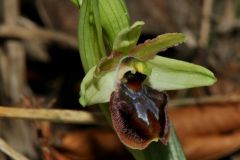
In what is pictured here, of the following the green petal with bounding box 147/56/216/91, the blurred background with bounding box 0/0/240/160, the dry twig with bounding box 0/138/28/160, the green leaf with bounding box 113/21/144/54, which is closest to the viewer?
the green leaf with bounding box 113/21/144/54

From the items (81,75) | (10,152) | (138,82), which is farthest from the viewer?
(81,75)

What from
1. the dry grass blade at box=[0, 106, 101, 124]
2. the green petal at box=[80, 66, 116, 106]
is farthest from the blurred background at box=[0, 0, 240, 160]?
the green petal at box=[80, 66, 116, 106]

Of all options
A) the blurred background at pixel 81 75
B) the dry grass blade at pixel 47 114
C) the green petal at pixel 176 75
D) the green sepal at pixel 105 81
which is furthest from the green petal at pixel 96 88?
the blurred background at pixel 81 75

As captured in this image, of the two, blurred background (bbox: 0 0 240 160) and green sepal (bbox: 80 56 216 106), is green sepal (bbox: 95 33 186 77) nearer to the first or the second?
green sepal (bbox: 80 56 216 106)

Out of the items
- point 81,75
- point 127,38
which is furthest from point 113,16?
point 81,75

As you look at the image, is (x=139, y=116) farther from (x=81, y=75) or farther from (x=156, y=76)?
(x=81, y=75)

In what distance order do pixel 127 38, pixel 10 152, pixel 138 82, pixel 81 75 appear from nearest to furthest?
pixel 127 38 < pixel 138 82 < pixel 10 152 < pixel 81 75

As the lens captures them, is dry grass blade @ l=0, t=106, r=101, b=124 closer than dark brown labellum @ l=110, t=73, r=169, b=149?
No
